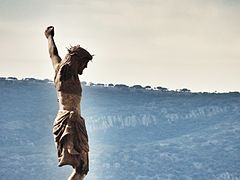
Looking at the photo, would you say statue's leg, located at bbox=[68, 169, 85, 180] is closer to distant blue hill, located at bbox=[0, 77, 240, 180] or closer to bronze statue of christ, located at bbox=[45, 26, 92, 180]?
bronze statue of christ, located at bbox=[45, 26, 92, 180]

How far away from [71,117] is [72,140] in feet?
0.55

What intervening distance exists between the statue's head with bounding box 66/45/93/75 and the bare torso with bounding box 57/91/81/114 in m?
0.21

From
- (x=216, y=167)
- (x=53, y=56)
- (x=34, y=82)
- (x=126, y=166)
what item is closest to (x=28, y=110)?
(x=34, y=82)

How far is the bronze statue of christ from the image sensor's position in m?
7.40

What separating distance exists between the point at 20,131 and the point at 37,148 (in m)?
4.63

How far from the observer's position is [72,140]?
24.3ft

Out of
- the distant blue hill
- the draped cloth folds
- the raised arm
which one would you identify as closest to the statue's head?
the raised arm

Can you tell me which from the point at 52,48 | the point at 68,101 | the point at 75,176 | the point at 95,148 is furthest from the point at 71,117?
the point at 95,148

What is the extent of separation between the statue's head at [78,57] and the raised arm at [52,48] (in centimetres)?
15

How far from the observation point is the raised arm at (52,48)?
25.6 feet

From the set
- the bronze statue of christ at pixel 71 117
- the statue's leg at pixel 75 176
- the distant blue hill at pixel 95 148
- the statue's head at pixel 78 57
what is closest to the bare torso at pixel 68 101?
the bronze statue of christ at pixel 71 117

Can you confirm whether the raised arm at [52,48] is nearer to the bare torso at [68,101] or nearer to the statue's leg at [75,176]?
the bare torso at [68,101]

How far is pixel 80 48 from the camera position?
7633 millimetres

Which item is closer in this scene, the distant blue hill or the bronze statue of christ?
the bronze statue of christ
